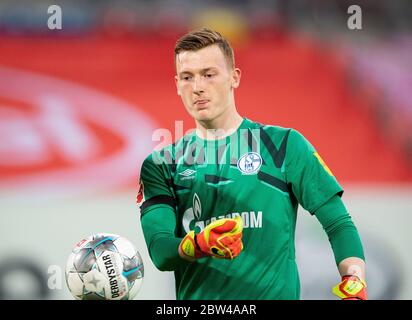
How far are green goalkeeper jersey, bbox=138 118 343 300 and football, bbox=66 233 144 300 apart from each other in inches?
10.7

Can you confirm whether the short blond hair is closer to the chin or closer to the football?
the chin

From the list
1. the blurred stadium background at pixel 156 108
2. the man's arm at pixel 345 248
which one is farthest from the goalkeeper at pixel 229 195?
the blurred stadium background at pixel 156 108

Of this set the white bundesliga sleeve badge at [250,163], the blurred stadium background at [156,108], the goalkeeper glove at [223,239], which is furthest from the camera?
the blurred stadium background at [156,108]

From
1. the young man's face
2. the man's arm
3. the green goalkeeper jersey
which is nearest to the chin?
the young man's face

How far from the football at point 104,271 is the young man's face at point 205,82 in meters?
0.91

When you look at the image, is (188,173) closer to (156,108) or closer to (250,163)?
(250,163)

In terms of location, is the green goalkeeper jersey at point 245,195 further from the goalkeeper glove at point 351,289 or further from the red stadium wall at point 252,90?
the red stadium wall at point 252,90

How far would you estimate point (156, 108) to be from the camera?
6.95 metres

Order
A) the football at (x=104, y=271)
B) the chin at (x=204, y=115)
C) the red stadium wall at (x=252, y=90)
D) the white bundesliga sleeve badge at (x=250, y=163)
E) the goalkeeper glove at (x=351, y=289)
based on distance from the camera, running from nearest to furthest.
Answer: the goalkeeper glove at (x=351, y=289)
the football at (x=104, y=271)
the white bundesliga sleeve badge at (x=250, y=163)
the chin at (x=204, y=115)
the red stadium wall at (x=252, y=90)

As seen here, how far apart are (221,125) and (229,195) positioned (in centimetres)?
43

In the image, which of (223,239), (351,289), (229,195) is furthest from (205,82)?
(351,289)

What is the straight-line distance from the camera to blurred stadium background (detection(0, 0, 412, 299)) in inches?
258

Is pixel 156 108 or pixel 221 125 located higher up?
pixel 156 108

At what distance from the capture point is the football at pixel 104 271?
13.1 feet
